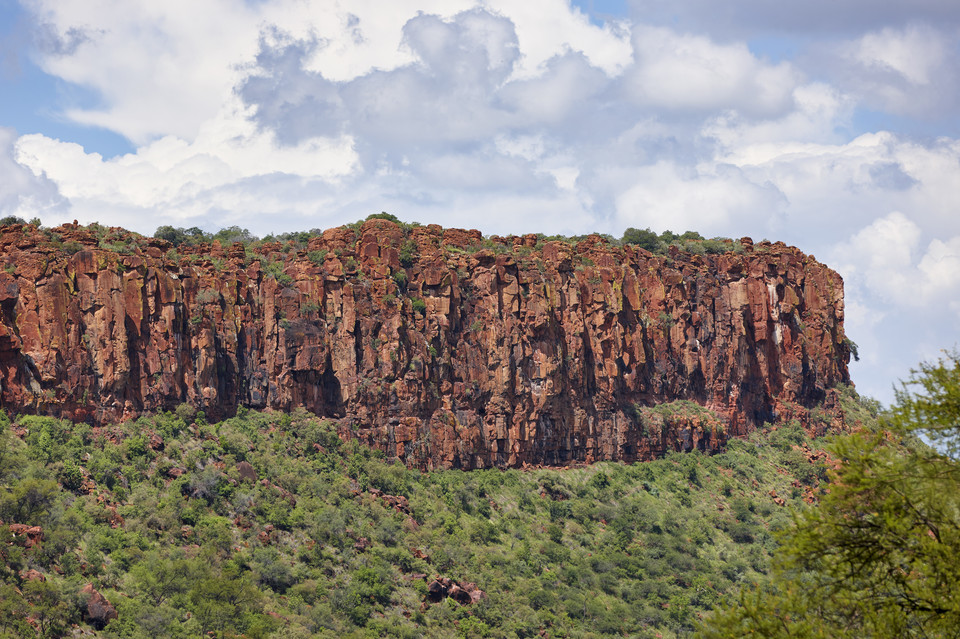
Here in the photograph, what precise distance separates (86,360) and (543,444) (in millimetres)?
41502

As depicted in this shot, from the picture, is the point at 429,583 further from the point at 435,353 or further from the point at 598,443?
the point at 598,443

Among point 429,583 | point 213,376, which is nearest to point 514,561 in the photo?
point 429,583

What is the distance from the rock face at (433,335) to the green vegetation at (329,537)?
274cm

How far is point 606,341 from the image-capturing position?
4055 inches

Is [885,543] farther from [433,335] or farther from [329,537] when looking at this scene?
[433,335]

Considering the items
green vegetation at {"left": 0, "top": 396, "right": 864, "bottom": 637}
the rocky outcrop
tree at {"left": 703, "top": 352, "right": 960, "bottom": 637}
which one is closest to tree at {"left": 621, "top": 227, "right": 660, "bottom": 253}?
green vegetation at {"left": 0, "top": 396, "right": 864, "bottom": 637}

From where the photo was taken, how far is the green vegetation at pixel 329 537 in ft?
200

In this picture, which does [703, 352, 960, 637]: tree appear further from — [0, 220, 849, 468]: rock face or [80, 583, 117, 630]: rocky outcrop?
[0, 220, 849, 468]: rock face

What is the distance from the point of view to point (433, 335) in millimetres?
91750

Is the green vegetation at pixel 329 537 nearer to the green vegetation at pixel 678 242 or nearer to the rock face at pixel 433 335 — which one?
the rock face at pixel 433 335

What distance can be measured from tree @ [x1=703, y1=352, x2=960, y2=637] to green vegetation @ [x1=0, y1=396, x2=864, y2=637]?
4259 cm

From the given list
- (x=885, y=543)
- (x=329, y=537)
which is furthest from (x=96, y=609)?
(x=885, y=543)

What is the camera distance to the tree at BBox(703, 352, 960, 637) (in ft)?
68.9

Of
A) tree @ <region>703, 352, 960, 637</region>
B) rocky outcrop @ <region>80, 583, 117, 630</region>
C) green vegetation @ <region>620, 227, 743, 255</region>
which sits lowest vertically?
rocky outcrop @ <region>80, 583, 117, 630</region>
